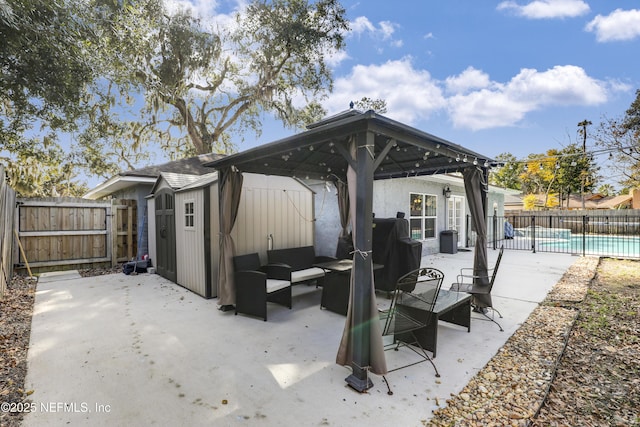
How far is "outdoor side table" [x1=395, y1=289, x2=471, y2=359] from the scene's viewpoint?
3.16 metres

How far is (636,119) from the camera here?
13.5 meters

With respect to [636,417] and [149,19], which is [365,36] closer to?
[149,19]

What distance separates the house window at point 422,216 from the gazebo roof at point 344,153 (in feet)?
13.0

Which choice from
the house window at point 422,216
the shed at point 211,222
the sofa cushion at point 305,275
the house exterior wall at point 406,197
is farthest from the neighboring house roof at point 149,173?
the house window at point 422,216

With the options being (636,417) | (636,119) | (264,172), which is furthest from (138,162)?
(636,119)

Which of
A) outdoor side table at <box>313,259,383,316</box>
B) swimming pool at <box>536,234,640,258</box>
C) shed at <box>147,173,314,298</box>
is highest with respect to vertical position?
shed at <box>147,173,314,298</box>

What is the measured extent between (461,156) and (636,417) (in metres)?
3.14

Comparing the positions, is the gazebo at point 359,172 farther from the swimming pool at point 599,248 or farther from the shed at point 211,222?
the swimming pool at point 599,248

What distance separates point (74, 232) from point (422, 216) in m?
10.5

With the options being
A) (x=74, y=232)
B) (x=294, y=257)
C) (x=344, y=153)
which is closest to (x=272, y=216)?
(x=294, y=257)

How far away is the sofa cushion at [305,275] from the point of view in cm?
519

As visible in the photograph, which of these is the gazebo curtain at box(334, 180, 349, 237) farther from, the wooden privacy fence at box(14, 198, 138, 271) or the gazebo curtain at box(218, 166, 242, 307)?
the wooden privacy fence at box(14, 198, 138, 271)

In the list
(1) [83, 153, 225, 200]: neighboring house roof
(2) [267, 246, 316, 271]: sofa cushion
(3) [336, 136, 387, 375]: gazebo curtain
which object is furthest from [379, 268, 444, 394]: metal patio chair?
(1) [83, 153, 225, 200]: neighboring house roof

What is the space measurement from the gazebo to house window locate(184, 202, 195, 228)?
1.30 metres
